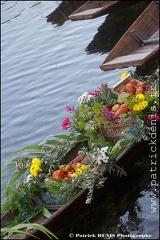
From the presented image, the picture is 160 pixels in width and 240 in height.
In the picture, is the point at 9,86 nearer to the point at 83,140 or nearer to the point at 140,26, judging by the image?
the point at 140,26

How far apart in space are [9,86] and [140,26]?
3564mm

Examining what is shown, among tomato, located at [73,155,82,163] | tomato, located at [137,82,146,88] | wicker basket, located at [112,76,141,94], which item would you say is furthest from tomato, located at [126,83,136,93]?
tomato, located at [73,155,82,163]

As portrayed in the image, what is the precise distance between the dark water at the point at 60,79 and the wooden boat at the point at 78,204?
0.48 ft

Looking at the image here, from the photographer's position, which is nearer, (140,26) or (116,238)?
(116,238)

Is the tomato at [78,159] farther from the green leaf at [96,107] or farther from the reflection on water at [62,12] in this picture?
the reflection on water at [62,12]

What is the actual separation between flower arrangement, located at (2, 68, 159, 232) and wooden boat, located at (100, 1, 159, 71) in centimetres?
173

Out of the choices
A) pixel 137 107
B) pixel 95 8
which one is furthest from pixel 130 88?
pixel 95 8

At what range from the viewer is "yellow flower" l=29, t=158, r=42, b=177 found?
290 inches

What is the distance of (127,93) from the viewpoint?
781 centimetres

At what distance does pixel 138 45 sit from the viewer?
11.0 m

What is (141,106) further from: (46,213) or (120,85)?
(46,213)

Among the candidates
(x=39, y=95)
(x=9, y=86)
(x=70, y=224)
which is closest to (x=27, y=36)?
(x=9, y=86)

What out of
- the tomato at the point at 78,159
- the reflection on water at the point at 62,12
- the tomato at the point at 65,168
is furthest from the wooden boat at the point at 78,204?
the reflection on water at the point at 62,12

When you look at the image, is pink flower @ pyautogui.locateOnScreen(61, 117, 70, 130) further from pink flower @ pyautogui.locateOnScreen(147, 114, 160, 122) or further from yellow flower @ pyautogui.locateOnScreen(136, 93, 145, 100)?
pink flower @ pyautogui.locateOnScreen(147, 114, 160, 122)
